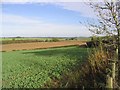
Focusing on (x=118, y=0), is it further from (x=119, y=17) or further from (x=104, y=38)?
(x=104, y=38)

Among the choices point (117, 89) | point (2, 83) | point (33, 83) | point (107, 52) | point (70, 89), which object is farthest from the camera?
point (2, 83)

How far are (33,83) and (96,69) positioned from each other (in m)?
4.22

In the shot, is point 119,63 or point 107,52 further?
point 107,52

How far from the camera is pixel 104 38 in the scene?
9.27m

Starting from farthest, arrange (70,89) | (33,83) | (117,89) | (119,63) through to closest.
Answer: (33,83)
(119,63)
(70,89)
(117,89)

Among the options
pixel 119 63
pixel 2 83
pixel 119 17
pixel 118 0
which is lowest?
pixel 2 83

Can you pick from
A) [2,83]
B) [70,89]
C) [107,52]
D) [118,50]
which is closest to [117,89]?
[70,89]

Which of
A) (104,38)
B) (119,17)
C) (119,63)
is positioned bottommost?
(119,63)

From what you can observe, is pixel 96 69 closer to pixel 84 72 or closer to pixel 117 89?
pixel 84 72

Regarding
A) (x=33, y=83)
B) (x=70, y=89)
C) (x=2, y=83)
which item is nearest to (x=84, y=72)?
(x=70, y=89)

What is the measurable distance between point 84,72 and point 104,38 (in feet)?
5.93

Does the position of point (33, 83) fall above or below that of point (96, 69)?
below

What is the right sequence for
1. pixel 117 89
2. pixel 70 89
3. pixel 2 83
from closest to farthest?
pixel 117 89 < pixel 70 89 < pixel 2 83

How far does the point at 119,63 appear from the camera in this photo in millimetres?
7836
